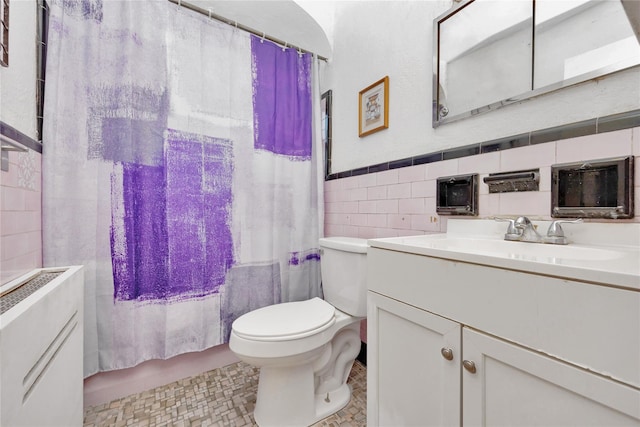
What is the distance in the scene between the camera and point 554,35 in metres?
0.86

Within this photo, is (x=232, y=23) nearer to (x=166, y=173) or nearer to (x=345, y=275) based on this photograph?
(x=166, y=173)

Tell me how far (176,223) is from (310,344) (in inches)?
34.9

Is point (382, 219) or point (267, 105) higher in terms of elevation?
point (267, 105)

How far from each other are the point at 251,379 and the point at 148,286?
0.74m

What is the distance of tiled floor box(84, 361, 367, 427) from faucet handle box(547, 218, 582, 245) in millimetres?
1061

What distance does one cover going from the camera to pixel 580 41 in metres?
0.81

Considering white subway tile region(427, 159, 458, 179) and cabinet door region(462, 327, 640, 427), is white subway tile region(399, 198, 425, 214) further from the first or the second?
cabinet door region(462, 327, 640, 427)

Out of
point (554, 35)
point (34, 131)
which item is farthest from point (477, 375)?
point (34, 131)

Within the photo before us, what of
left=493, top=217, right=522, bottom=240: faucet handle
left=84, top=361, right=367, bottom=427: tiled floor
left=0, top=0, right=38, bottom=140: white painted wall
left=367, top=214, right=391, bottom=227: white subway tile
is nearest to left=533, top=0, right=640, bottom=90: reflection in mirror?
left=493, top=217, right=522, bottom=240: faucet handle

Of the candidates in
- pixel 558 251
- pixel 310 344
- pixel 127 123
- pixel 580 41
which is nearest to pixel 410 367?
pixel 310 344

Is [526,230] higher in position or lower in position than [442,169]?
lower

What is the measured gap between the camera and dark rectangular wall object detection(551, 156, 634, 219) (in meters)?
0.71

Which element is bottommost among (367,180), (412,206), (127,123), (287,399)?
(287,399)

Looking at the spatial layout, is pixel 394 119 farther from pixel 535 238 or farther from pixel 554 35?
pixel 535 238
